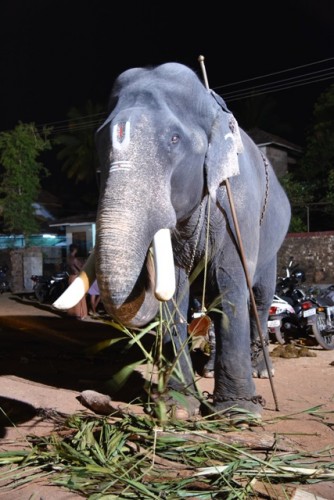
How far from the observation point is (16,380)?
545 cm

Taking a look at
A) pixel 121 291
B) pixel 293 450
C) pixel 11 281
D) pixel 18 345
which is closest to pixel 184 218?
pixel 121 291

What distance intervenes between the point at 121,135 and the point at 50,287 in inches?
495

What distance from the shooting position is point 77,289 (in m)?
3.26

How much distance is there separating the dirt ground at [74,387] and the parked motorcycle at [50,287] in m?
4.94

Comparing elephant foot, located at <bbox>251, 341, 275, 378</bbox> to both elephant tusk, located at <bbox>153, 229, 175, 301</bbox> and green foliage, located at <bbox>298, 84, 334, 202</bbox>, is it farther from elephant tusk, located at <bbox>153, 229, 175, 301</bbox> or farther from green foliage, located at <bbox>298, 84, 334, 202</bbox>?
green foliage, located at <bbox>298, 84, 334, 202</bbox>

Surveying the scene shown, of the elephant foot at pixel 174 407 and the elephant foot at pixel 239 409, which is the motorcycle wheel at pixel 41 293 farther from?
the elephant foot at pixel 239 409

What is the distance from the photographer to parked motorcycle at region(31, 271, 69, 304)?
15266 millimetres

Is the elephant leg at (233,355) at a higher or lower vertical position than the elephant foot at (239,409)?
higher

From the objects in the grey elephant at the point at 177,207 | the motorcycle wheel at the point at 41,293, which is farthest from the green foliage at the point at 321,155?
the grey elephant at the point at 177,207

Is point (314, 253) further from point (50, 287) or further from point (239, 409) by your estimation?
point (239, 409)

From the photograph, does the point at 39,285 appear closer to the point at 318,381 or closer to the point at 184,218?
the point at 318,381

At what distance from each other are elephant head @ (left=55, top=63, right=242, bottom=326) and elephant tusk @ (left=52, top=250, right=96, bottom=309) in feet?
0.04

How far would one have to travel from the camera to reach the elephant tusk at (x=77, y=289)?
3.12 m

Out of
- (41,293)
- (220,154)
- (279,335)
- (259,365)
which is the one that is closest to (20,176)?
(41,293)
